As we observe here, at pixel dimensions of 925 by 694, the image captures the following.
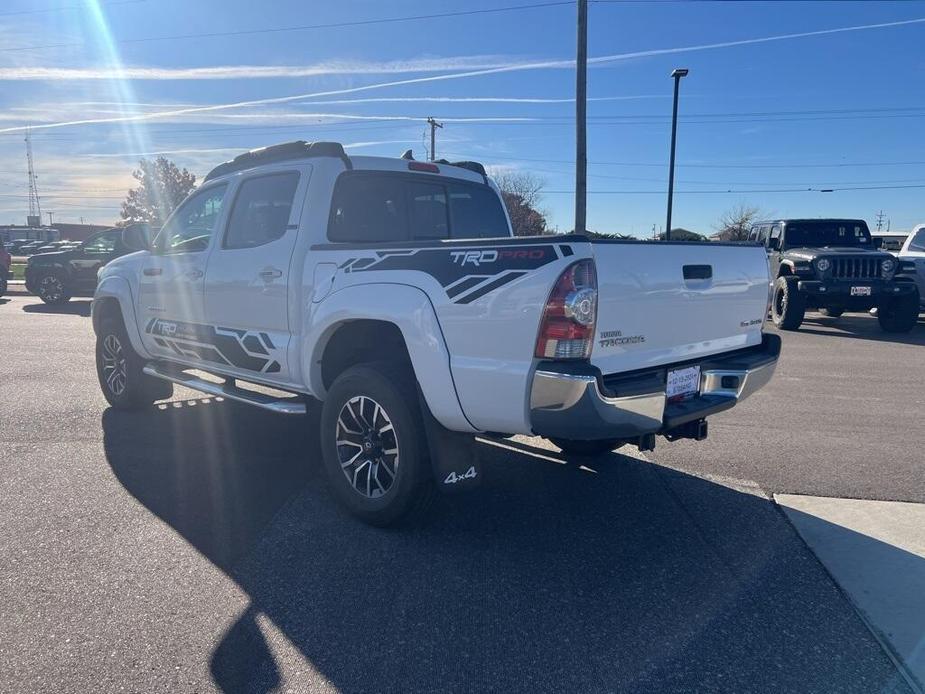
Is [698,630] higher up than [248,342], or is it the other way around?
[248,342]

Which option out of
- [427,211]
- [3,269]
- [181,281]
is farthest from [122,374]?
[3,269]

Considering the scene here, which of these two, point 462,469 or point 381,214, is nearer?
point 462,469

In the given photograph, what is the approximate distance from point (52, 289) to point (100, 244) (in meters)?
1.57

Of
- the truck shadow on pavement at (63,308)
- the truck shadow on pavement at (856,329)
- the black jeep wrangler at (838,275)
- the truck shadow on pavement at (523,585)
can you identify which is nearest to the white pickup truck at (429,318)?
the truck shadow on pavement at (523,585)

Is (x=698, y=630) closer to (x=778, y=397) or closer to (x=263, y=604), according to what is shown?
(x=263, y=604)

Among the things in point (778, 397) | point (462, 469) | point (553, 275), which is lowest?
point (778, 397)

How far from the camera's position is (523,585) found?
3.46m

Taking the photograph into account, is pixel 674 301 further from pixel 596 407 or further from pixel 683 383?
pixel 596 407

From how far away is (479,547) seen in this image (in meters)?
3.89

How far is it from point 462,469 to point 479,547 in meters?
0.47

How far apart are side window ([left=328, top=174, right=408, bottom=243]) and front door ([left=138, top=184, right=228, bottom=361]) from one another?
4.09ft

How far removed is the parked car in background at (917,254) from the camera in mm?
14344

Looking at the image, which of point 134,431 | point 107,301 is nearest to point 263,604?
point 134,431

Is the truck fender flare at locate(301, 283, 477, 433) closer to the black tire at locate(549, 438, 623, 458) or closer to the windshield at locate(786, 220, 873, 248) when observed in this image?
the black tire at locate(549, 438, 623, 458)
